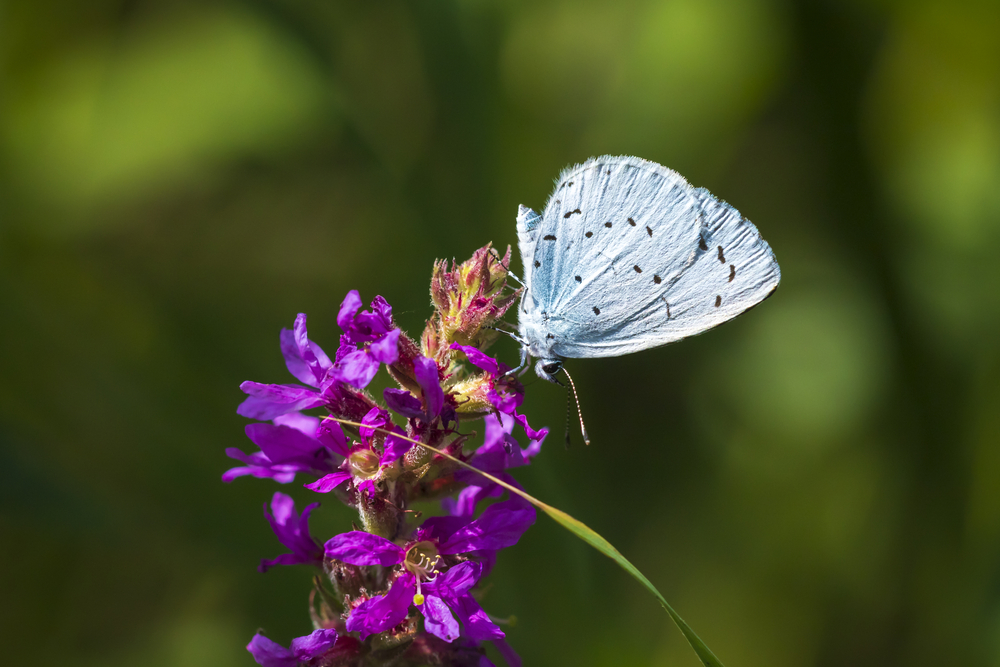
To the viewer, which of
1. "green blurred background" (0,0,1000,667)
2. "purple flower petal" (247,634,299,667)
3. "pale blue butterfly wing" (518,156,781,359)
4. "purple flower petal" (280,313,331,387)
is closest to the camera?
"purple flower petal" (247,634,299,667)

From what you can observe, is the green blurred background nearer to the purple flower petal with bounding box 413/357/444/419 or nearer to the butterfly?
the butterfly

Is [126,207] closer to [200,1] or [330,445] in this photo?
[200,1]

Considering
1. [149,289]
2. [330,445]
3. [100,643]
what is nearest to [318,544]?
[330,445]

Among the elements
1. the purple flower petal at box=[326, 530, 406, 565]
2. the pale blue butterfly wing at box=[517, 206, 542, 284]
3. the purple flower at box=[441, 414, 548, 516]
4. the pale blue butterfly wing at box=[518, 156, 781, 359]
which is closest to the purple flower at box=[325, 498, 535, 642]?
the purple flower petal at box=[326, 530, 406, 565]

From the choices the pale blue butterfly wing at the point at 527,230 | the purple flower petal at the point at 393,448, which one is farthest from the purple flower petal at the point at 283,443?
the pale blue butterfly wing at the point at 527,230

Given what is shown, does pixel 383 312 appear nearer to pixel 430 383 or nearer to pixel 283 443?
pixel 430 383

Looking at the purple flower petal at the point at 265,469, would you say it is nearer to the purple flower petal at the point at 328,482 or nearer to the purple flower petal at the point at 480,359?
the purple flower petal at the point at 328,482
